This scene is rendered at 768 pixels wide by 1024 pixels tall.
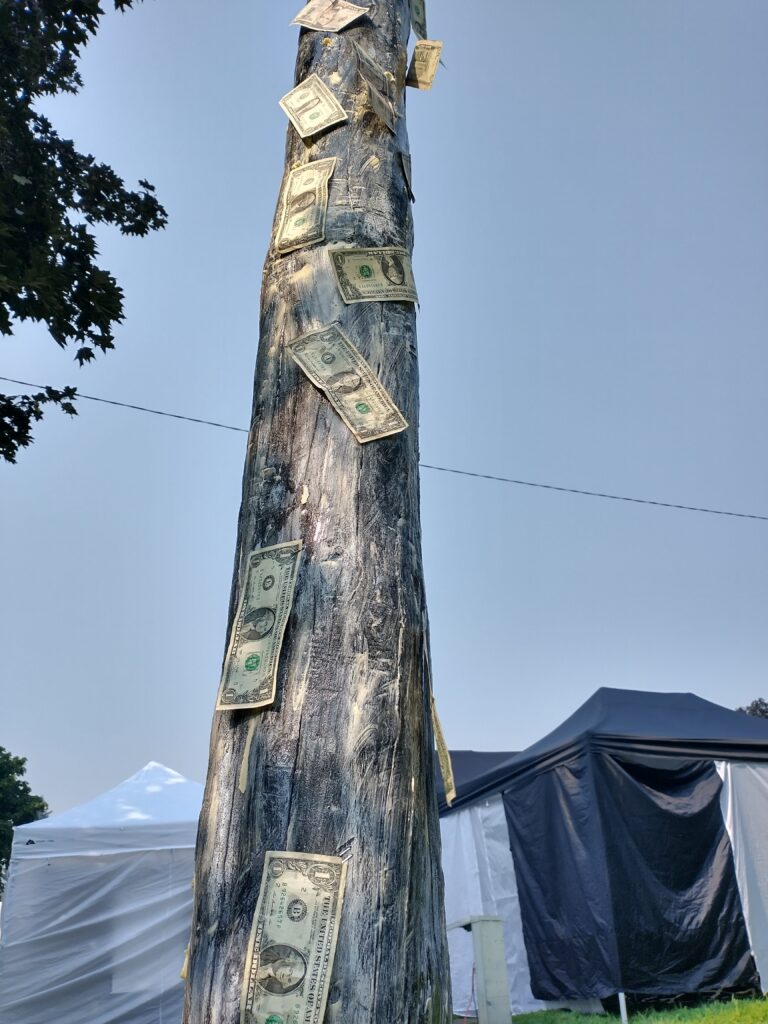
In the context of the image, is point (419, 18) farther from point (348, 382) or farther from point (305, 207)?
point (348, 382)

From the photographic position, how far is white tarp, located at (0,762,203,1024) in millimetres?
7938

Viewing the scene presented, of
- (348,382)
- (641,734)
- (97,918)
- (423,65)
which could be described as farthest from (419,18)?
(97,918)

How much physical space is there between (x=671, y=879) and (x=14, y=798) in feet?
103

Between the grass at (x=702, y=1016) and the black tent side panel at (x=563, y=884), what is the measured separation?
19 centimetres

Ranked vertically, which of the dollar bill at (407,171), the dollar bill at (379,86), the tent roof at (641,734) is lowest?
the tent roof at (641,734)

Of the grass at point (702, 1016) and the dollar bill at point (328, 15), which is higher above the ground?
the dollar bill at point (328, 15)

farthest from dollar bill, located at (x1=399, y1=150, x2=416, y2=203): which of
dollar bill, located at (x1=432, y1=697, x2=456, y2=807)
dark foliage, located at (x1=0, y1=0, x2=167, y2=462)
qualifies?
dark foliage, located at (x1=0, y1=0, x2=167, y2=462)

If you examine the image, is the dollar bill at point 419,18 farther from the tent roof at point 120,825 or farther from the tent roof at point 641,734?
the tent roof at point 120,825

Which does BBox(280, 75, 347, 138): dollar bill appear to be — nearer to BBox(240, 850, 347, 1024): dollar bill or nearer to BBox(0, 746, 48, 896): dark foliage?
BBox(240, 850, 347, 1024): dollar bill

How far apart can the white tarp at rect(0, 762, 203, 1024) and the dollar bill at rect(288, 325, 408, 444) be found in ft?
26.2

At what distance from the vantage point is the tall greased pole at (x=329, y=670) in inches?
46.7

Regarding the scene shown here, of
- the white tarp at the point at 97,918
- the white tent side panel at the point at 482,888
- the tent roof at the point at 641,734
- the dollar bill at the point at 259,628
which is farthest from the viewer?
the white tarp at the point at 97,918

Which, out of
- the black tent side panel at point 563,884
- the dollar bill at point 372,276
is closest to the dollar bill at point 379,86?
the dollar bill at point 372,276

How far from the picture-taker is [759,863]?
6863 millimetres
